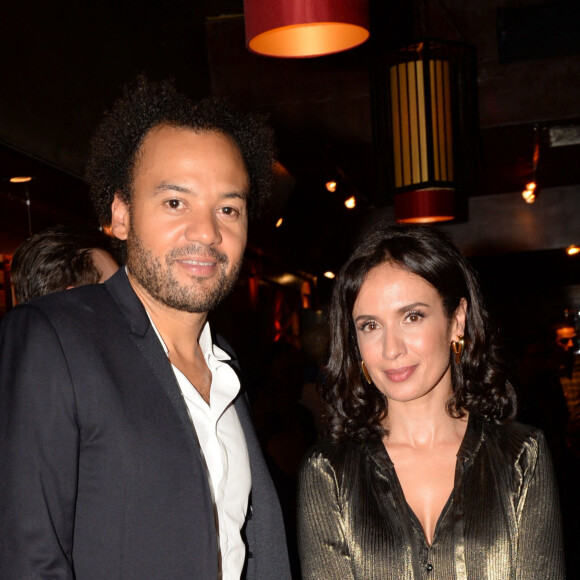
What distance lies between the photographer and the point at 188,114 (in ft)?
6.25

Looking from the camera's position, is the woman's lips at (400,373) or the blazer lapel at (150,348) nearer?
the blazer lapel at (150,348)

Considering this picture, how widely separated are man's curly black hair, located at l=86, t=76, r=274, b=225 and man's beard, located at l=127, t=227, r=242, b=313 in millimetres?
188

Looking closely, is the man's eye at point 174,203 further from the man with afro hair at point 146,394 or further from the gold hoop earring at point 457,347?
the gold hoop earring at point 457,347

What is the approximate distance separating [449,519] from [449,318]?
524mm

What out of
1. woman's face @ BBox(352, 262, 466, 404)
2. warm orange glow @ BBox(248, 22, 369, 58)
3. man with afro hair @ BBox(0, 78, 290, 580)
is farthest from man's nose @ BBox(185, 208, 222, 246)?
warm orange glow @ BBox(248, 22, 369, 58)

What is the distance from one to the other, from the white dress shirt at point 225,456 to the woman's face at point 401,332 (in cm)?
38

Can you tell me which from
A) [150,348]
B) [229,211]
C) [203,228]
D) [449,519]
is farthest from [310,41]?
[449,519]

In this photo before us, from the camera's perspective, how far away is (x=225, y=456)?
1774 millimetres

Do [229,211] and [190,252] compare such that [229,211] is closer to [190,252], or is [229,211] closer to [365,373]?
[190,252]

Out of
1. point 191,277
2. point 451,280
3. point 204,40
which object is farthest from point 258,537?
point 204,40

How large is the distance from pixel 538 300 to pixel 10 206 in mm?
7340

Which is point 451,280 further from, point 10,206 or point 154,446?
point 10,206

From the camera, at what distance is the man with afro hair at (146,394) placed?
1.37 metres

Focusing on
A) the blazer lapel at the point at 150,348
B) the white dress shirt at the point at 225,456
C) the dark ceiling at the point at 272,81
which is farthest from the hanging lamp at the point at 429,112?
the blazer lapel at the point at 150,348
